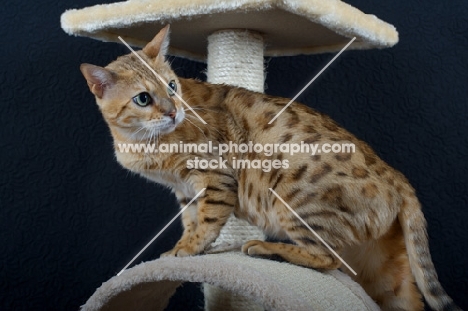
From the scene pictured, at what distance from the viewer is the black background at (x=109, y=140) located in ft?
6.44

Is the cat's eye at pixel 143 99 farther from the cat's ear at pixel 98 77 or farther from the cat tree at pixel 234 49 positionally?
the cat tree at pixel 234 49

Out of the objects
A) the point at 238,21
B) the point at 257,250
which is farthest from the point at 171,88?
the point at 257,250

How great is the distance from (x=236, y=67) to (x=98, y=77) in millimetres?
446

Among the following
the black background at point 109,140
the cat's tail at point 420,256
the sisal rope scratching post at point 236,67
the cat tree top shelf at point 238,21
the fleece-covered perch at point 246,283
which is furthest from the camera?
A: the black background at point 109,140

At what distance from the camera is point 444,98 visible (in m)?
2.02

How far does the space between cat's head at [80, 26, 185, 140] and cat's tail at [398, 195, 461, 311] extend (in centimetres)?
57

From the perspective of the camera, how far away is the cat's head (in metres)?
1.35

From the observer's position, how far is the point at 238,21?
1.55 meters

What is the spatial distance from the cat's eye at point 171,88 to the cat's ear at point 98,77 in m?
0.14

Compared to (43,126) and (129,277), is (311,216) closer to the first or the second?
(129,277)

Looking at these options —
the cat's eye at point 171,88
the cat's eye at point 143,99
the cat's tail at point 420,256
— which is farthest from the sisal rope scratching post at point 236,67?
the cat's tail at point 420,256

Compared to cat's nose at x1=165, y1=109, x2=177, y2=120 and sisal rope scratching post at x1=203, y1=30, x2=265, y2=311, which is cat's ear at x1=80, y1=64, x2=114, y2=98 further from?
sisal rope scratching post at x1=203, y1=30, x2=265, y2=311

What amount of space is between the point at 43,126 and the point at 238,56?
759 millimetres

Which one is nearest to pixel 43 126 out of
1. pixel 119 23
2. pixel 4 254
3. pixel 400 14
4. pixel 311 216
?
pixel 4 254
